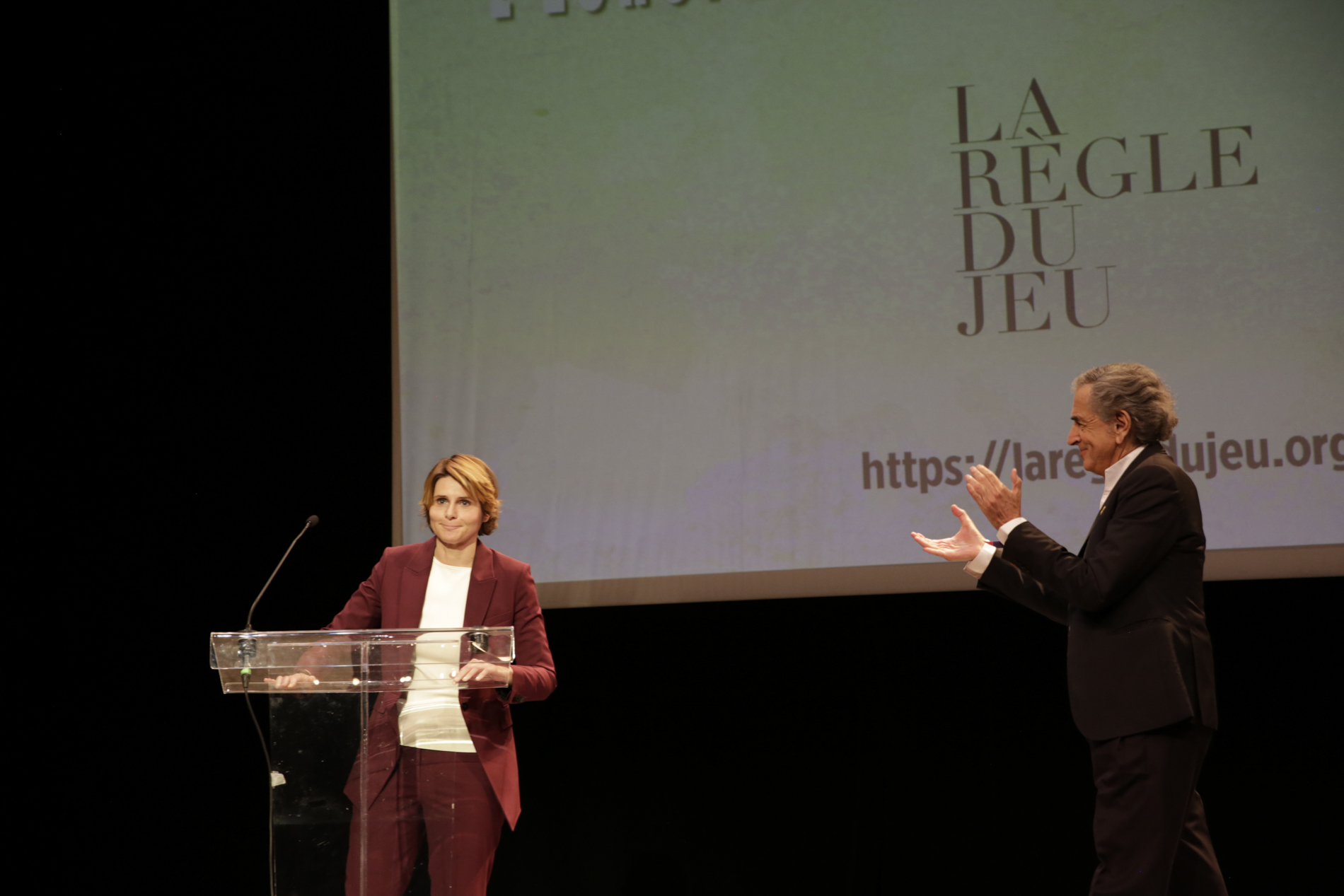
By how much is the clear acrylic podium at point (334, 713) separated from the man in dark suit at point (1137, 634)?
1074 millimetres

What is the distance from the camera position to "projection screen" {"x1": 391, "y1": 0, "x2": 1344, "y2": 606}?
329 cm

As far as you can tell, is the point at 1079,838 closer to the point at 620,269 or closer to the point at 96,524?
the point at 620,269

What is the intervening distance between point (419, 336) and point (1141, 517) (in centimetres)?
237

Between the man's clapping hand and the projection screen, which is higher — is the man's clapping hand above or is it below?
below

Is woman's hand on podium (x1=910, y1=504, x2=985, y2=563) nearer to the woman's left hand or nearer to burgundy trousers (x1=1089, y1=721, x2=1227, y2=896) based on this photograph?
burgundy trousers (x1=1089, y1=721, x2=1227, y2=896)

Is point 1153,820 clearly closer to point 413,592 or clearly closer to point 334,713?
point 334,713

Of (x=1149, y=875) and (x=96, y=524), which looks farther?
(x=96, y=524)

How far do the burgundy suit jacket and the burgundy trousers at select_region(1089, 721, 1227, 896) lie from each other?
44.2 inches

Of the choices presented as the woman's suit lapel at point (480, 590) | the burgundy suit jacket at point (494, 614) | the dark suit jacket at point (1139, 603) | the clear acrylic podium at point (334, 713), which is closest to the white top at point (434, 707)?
the clear acrylic podium at point (334, 713)

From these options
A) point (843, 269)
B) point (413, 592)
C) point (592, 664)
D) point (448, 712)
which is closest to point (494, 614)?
point (413, 592)

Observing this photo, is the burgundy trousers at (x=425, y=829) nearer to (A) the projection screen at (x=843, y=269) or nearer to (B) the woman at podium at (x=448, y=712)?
(B) the woman at podium at (x=448, y=712)

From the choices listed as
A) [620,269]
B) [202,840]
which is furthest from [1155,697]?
[202,840]

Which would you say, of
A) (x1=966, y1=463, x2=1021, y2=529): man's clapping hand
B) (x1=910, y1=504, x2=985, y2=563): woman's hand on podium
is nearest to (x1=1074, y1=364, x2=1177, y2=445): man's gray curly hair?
(x1=966, y1=463, x2=1021, y2=529): man's clapping hand

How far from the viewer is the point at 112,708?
13.0ft
